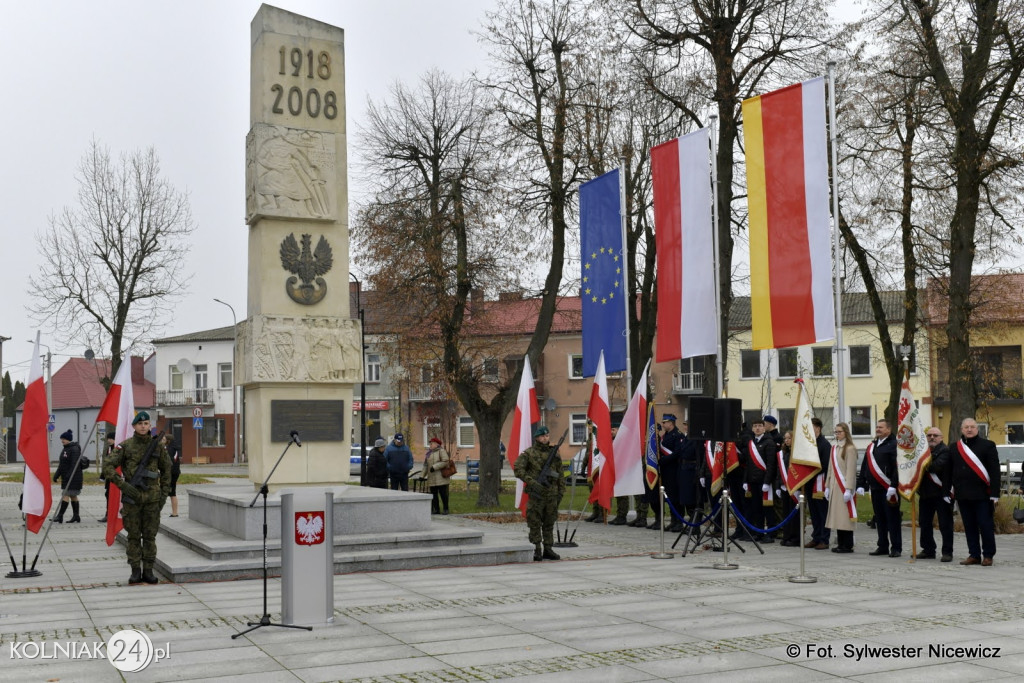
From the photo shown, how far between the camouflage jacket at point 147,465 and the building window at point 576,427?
1846 inches

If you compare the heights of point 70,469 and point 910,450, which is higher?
point 910,450

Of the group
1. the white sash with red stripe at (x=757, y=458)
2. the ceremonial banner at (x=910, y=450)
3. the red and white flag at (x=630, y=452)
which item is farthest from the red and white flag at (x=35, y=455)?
the ceremonial banner at (x=910, y=450)

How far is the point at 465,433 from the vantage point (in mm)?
61031

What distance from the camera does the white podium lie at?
9.60 m

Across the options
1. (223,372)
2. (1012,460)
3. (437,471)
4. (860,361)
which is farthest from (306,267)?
(223,372)

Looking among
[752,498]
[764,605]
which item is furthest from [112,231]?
[764,605]

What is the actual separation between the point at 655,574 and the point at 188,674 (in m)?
6.87

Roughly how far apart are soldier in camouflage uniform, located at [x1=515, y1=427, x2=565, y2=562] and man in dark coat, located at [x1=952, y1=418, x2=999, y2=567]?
5.28 meters

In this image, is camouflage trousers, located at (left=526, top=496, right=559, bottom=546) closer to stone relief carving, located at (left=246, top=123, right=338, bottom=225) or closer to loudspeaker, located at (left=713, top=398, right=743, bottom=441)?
loudspeaker, located at (left=713, top=398, right=743, bottom=441)

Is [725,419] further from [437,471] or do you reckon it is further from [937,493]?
[437,471]

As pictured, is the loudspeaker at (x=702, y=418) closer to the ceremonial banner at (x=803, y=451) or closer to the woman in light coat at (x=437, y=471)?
the ceremonial banner at (x=803, y=451)

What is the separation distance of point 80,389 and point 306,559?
70390 mm

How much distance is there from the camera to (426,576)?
526 inches

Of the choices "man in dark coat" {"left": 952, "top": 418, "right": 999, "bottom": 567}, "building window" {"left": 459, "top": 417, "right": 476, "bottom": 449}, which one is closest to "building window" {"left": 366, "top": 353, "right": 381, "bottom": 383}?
"building window" {"left": 459, "top": 417, "right": 476, "bottom": 449}
